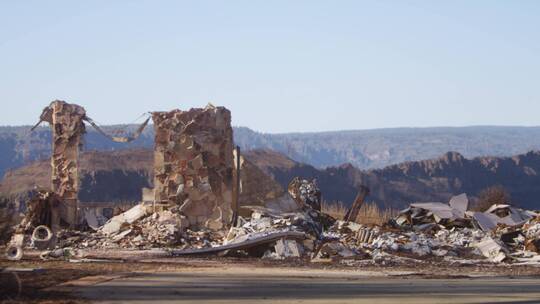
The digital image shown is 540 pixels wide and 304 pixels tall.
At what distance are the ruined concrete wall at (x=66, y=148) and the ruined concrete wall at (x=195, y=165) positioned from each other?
7.73ft

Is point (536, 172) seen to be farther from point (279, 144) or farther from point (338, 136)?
point (338, 136)

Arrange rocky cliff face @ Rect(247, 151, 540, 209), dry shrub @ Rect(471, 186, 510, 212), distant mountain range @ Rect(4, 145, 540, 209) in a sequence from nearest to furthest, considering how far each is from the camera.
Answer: dry shrub @ Rect(471, 186, 510, 212) → distant mountain range @ Rect(4, 145, 540, 209) → rocky cliff face @ Rect(247, 151, 540, 209)

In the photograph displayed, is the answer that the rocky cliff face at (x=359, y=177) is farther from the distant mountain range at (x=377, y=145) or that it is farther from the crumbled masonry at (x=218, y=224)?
the distant mountain range at (x=377, y=145)

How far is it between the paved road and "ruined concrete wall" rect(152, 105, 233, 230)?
8.18m

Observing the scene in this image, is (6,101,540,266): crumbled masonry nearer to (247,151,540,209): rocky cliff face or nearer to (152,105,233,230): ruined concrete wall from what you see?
(152,105,233,230): ruined concrete wall

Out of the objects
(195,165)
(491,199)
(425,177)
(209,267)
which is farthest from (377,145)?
(209,267)

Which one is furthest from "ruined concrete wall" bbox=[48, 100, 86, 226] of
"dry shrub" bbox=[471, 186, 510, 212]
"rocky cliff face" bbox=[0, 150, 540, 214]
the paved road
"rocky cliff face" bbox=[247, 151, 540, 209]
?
"rocky cliff face" bbox=[247, 151, 540, 209]

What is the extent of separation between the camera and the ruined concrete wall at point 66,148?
92.4 feet

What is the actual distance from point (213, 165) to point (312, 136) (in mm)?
163408

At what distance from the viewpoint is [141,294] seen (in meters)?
14.5

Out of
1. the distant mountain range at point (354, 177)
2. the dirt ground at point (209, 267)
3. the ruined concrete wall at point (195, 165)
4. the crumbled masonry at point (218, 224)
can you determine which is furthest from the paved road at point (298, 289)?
the distant mountain range at point (354, 177)

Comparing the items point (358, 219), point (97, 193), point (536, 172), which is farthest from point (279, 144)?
point (358, 219)

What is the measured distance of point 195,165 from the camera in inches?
1068

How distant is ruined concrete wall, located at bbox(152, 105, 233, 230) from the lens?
27.0 meters
